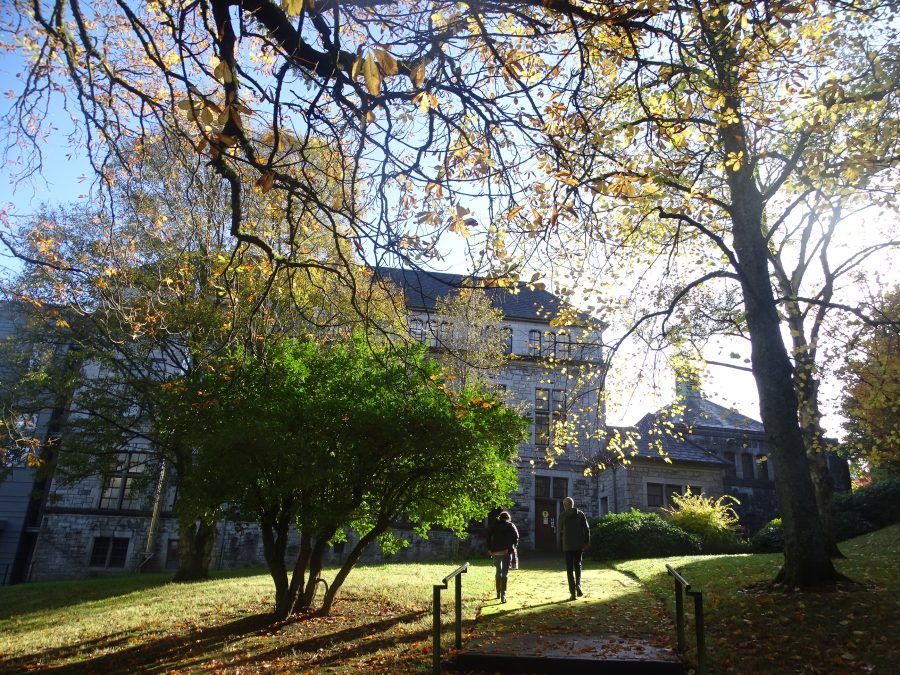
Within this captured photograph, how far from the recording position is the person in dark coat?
11008 millimetres

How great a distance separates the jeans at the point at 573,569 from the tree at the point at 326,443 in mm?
2070

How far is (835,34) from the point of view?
901 centimetres

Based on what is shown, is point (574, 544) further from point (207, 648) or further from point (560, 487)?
point (560, 487)

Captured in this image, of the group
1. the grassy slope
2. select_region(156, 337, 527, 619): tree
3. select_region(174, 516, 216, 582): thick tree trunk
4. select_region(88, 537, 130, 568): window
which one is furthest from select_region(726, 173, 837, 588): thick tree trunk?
select_region(88, 537, 130, 568): window

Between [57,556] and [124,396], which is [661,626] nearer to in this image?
[124,396]

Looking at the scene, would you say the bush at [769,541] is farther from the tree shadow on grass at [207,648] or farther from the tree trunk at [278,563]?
the tree trunk at [278,563]

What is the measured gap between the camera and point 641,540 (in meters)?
19.4

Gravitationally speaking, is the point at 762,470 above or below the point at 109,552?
above

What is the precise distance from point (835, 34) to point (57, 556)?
3057 cm

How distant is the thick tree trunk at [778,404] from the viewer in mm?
8766

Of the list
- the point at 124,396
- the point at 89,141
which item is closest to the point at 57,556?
the point at 124,396

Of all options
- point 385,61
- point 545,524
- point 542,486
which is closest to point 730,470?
point 542,486

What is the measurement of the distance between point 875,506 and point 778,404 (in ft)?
41.8

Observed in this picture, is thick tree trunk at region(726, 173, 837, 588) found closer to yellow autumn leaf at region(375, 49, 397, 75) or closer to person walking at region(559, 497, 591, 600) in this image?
person walking at region(559, 497, 591, 600)
